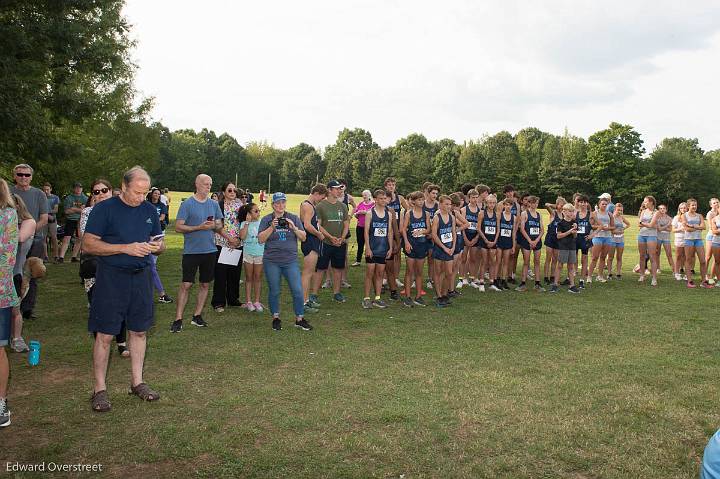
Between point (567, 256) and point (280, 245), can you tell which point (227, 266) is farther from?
point (567, 256)

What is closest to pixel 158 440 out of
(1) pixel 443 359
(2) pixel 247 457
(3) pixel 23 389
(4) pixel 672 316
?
(2) pixel 247 457

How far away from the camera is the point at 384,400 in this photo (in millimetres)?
4840

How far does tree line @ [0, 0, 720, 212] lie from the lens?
40.1 ft

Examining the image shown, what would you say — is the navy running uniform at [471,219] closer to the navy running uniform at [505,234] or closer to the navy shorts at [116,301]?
the navy running uniform at [505,234]

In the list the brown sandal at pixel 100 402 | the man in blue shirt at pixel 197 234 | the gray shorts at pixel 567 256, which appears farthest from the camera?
the gray shorts at pixel 567 256

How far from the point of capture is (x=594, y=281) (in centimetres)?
1266

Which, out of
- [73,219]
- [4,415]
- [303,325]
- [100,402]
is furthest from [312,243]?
[73,219]

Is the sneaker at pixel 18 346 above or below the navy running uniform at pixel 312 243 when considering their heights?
below

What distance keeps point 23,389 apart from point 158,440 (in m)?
1.97

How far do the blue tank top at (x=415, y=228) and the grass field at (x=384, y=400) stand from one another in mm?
1610

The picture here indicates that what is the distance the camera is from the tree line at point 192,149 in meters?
12.2

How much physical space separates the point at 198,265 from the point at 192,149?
100 metres

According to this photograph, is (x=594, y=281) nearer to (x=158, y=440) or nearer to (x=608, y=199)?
(x=608, y=199)

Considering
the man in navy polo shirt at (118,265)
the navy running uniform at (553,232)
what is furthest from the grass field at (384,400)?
the navy running uniform at (553,232)
